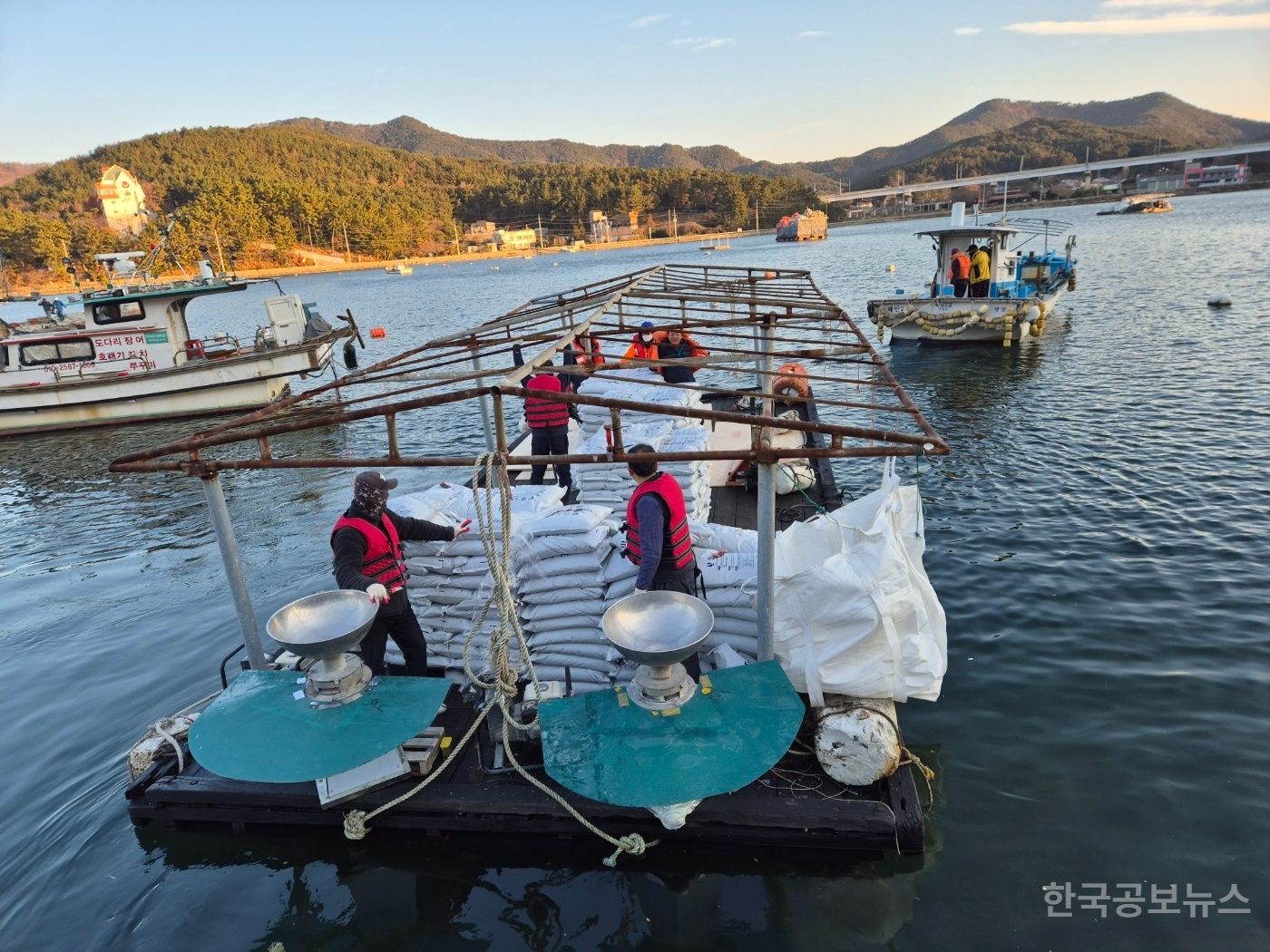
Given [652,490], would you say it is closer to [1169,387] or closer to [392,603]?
[392,603]

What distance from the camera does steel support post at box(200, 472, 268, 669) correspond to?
20.3 feet

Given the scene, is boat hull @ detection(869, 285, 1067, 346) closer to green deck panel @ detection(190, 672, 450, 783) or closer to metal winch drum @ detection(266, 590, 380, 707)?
green deck panel @ detection(190, 672, 450, 783)

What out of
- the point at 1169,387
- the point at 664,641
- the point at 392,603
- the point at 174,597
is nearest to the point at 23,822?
the point at 392,603

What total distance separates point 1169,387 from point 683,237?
152 m

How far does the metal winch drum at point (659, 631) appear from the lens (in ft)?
16.4

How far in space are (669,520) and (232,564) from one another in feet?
13.3

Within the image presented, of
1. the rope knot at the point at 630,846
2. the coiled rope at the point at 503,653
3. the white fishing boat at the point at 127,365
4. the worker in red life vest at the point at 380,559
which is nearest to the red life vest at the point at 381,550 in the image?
the worker in red life vest at the point at 380,559

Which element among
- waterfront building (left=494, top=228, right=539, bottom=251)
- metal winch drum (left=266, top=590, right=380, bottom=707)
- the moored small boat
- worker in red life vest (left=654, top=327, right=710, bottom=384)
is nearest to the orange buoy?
worker in red life vest (left=654, top=327, right=710, bottom=384)

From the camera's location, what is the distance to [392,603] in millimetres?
6457

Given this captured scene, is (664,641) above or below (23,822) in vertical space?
above

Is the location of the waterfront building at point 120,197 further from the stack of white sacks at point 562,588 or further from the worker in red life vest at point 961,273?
the stack of white sacks at point 562,588

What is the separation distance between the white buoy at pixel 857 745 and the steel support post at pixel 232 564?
5261mm

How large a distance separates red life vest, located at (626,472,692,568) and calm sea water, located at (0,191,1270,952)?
2.47 meters

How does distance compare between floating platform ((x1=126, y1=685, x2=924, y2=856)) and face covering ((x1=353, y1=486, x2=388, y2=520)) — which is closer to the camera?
floating platform ((x1=126, y1=685, x2=924, y2=856))
